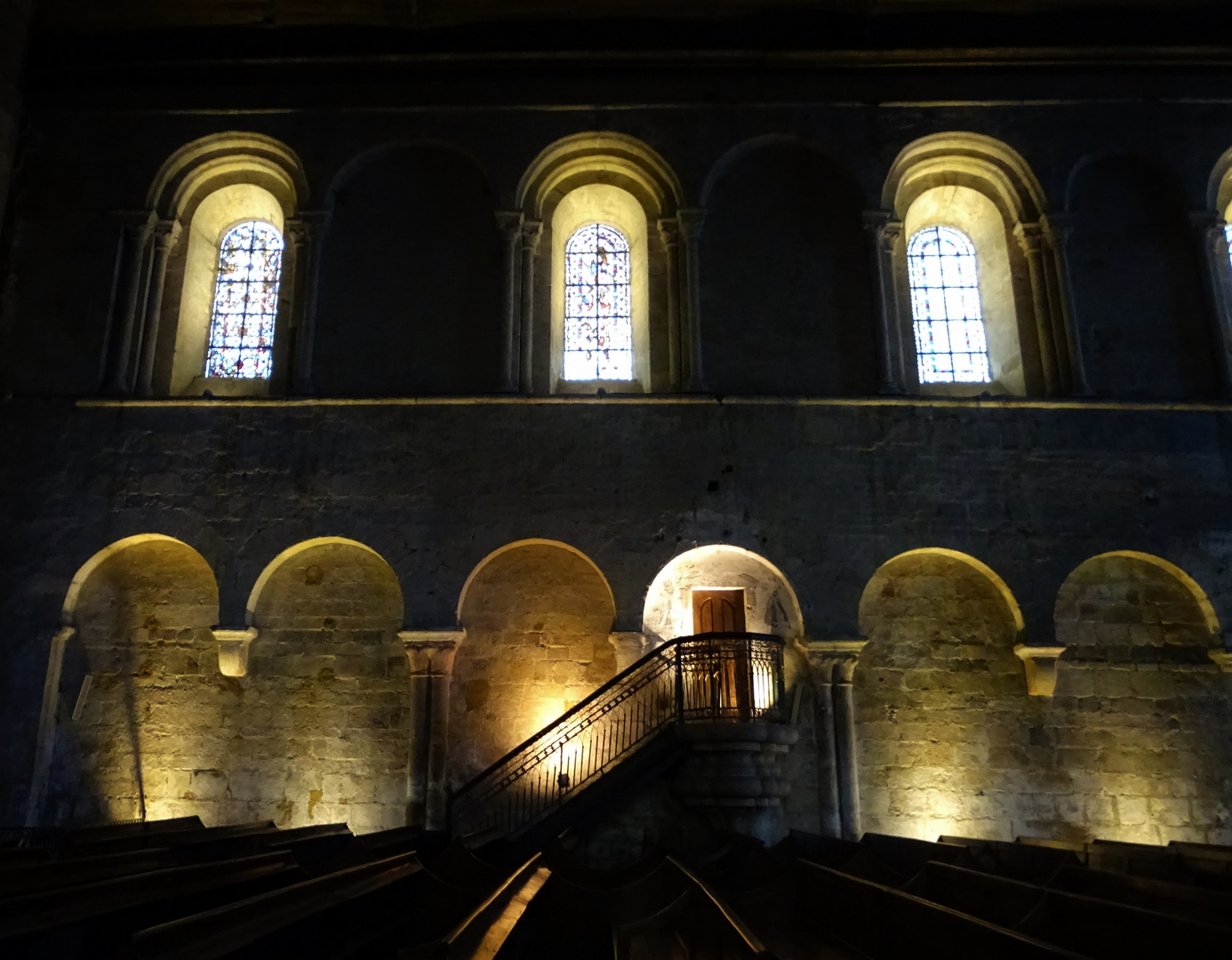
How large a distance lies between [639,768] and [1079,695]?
18.8ft

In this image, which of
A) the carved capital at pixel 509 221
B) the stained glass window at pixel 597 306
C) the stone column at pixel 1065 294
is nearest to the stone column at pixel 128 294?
the carved capital at pixel 509 221

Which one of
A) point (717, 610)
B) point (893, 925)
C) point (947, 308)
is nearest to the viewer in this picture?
point (893, 925)

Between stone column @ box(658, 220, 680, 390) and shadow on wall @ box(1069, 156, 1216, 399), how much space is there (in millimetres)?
5316

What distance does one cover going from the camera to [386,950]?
4215mm

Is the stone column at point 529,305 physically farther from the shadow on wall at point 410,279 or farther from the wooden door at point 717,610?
the wooden door at point 717,610

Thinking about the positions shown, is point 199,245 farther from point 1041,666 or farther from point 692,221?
point 1041,666

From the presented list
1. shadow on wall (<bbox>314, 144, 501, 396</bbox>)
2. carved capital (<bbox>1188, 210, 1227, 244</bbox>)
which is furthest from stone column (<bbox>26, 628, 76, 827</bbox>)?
carved capital (<bbox>1188, 210, 1227, 244</bbox>)

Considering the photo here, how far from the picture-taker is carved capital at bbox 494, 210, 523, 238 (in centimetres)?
1258

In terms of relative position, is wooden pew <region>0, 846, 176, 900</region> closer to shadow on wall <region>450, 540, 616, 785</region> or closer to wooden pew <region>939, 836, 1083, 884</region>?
wooden pew <region>939, 836, 1083, 884</region>

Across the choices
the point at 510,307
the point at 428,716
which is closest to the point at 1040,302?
the point at 510,307

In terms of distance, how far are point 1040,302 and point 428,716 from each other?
9656 millimetres

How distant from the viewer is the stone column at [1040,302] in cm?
1214

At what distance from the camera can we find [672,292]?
496 inches

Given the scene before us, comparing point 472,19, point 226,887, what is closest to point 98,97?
point 472,19
